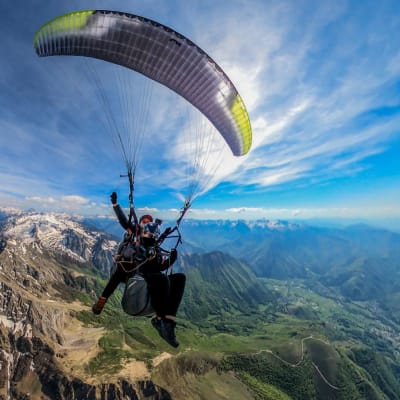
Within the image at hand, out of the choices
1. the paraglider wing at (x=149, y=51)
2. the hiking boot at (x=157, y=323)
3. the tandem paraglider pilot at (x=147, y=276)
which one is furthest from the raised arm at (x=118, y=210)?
the paraglider wing at (x=149, y=51)

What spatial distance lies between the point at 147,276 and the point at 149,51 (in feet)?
29.9

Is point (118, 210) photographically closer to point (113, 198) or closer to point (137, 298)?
point (113, 198)

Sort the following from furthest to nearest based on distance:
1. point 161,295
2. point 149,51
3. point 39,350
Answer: point 39,350 < point 149,51 < point 161,295

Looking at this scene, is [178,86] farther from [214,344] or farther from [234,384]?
[214,344]

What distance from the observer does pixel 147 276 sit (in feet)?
31.7

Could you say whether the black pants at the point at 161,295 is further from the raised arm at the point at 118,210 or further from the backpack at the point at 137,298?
the raised arm at the point at 118,210

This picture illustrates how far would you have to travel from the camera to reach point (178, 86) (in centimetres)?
1298

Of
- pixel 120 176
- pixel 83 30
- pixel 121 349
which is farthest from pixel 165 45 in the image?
pixel 121 349

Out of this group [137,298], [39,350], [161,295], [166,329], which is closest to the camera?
[166,329]

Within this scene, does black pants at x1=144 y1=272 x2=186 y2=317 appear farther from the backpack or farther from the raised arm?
the raised arm

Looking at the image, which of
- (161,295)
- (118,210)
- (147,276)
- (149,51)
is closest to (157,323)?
(161,295)

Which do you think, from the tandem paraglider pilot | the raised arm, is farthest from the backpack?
the raised arm

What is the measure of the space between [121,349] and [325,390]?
9269cm

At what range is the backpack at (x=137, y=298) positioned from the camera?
31.0 feet
